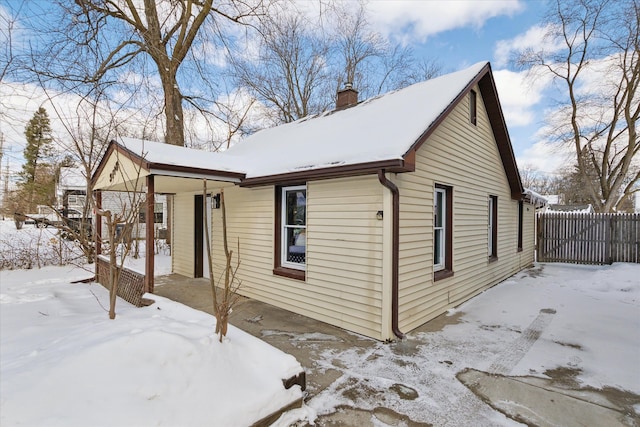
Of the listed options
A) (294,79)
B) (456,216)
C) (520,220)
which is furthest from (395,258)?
(294,79)

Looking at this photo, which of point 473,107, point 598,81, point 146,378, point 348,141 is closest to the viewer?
point 146,378

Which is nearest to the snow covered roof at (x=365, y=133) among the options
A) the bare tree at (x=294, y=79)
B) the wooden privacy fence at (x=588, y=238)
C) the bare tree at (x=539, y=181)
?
the wooden privacy fence at (x=588, y=238)

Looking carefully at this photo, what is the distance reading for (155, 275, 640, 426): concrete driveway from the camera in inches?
111

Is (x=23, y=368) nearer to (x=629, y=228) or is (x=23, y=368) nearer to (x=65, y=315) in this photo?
(x=65, y=315)

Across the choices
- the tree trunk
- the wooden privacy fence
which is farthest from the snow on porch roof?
the wooden privacy fence

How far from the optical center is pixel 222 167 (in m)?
6.05

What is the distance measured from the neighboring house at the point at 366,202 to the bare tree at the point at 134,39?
9.85 feet

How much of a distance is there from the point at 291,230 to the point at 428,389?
3.57 m

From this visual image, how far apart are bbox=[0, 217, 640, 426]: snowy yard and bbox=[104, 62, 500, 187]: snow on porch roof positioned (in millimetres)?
2580

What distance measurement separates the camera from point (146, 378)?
2.37m

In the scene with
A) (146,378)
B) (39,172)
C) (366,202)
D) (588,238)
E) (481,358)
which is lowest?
(481,358)

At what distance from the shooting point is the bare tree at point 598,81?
1560 cm

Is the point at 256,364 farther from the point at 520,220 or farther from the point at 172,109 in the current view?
the point at 172,109

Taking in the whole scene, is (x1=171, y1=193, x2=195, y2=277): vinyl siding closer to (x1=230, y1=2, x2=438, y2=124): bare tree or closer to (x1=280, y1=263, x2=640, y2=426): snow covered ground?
(x1=280, y1=263, x2=640, y2=426): snow covered ground
